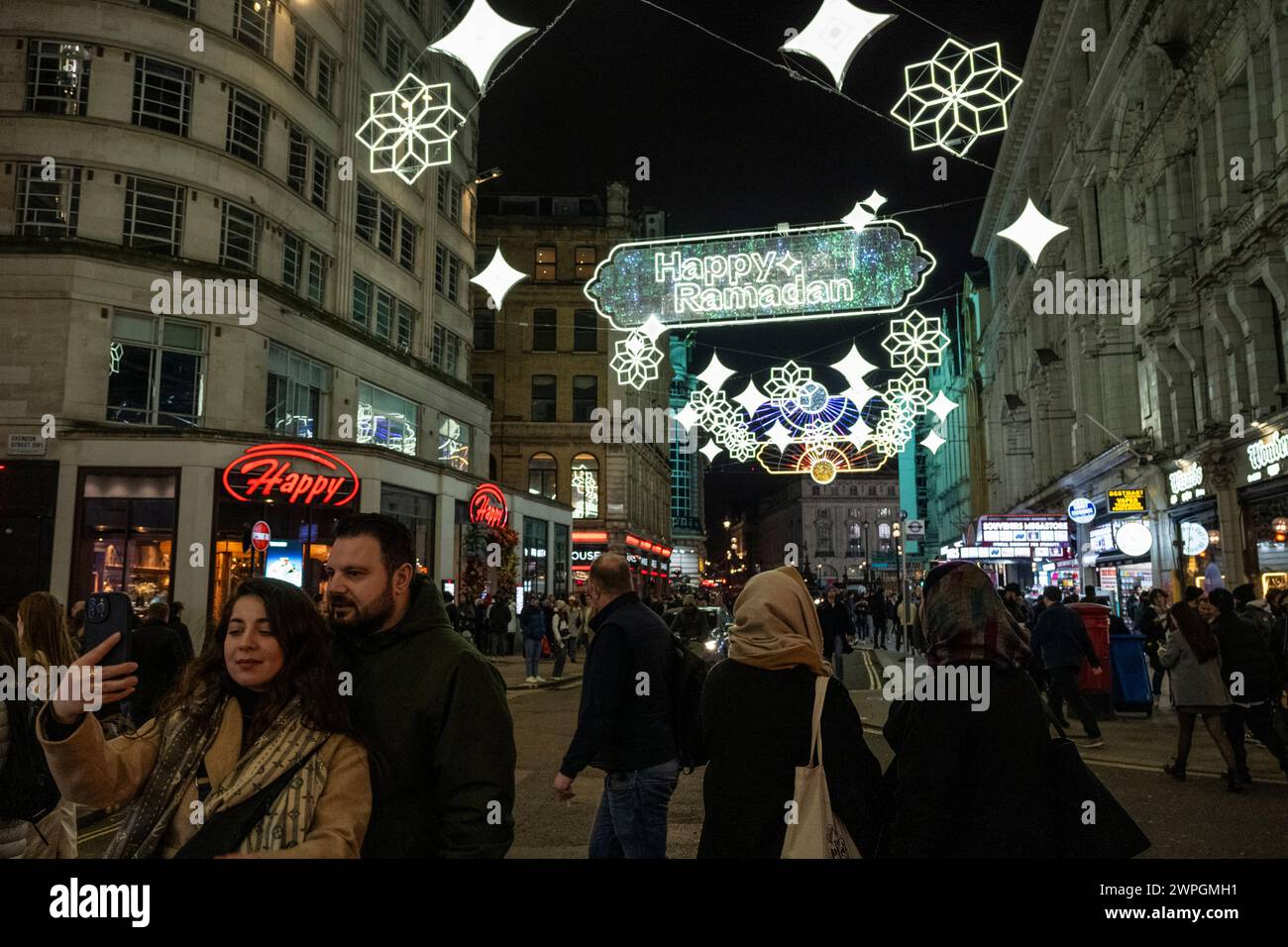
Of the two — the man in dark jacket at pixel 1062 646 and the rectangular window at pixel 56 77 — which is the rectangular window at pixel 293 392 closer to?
the rectangular window at pixel 56 77

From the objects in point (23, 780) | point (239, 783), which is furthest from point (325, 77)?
point (239, 783)

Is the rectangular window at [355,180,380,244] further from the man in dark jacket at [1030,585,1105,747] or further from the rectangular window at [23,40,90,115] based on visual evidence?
the man in dark jacket at [1030,585,1105,747]

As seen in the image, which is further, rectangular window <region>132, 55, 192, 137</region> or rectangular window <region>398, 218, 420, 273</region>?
rectangular window <region>398, 218, 420, 273</region>

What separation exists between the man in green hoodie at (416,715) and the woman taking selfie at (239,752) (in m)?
0.13

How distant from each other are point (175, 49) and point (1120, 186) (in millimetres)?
27173

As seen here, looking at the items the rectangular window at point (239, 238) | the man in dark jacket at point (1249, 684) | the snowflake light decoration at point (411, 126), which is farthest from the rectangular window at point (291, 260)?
the man in dark jacket at point (1249, 684)

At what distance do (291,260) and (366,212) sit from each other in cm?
465

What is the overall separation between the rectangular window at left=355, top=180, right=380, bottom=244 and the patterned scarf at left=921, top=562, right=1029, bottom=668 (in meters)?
28.6

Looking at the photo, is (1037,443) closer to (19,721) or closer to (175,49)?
(175,49)

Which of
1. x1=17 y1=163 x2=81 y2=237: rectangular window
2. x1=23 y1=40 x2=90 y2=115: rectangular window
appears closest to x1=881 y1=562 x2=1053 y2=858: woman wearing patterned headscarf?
x1=17 y1=163 x2=81 y2=237: rectangular window

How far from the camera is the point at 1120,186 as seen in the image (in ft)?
89.6

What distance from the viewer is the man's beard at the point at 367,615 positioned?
9.42 feet

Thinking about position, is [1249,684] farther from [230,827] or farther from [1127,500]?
[1127,500]

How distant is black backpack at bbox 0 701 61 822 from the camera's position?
4.21m
